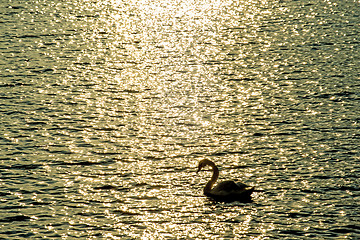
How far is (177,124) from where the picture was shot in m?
41.6

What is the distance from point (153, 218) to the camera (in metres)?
28.4

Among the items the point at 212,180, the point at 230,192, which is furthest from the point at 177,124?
the point at 230,192

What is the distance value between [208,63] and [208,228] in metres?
29.9

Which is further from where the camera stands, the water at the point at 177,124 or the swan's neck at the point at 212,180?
the swan's neck at the point at 212,180

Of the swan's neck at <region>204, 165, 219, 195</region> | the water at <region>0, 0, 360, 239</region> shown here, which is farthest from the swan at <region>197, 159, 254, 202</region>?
the water at <region>0, 0, 360, 239</region>

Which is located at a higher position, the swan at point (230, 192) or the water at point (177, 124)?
the water at point (177, 124)

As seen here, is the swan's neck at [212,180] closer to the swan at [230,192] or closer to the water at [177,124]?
the swan at [230,192]

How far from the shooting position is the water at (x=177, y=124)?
93.7 feet

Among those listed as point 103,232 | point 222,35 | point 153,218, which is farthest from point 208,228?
point 222,35

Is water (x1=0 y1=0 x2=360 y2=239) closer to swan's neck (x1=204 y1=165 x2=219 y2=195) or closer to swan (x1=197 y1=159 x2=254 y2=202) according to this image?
swan (x1=197 y1=159 x2=254 y2=202)

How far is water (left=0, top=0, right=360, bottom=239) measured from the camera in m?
28.5

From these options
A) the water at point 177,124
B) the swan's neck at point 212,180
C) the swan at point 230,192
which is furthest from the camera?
the swan's neck at point 212,180

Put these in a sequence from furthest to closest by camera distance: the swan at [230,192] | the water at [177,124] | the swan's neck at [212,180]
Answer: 1. the swan's neck at [212,180]
2. the swan at [230,192]
3. the water at [177,124]

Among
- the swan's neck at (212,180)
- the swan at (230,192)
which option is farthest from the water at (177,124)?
the swan's neck at (212,180)
